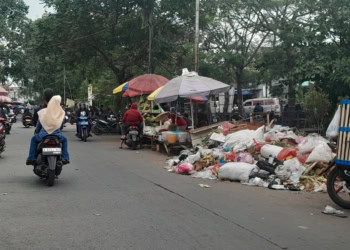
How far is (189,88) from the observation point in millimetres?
14938

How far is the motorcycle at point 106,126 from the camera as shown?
23797mm

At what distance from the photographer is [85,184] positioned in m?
8.98

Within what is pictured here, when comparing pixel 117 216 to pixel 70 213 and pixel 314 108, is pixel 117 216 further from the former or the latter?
pixel 314 108

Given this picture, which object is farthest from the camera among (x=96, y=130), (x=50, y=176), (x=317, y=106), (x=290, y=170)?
(x=96, y=130)

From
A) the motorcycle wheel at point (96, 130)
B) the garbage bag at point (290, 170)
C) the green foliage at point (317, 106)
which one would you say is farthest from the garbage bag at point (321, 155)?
the motorcycle wheel at point (96, 130)

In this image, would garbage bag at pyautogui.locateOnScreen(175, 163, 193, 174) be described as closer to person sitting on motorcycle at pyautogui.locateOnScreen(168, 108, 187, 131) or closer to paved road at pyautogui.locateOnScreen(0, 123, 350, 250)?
paved road at pyautogui.locateOnScreen(0, 123, 350, 250)

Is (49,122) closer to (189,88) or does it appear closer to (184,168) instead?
(184,168)

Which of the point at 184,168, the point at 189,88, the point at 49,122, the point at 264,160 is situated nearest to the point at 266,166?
the point at 264,160

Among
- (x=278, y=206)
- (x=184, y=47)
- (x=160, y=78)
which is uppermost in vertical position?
(x=184, y=47)

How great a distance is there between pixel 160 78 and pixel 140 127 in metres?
4.59

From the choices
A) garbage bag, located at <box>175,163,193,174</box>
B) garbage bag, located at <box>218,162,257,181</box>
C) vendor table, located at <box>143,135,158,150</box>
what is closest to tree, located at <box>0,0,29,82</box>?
vendor table, located at <box>143,135,158,150</box>

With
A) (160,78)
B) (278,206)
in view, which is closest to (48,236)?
(278,206)

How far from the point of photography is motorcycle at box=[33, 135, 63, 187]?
861cm

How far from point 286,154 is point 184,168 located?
7.89 feet
